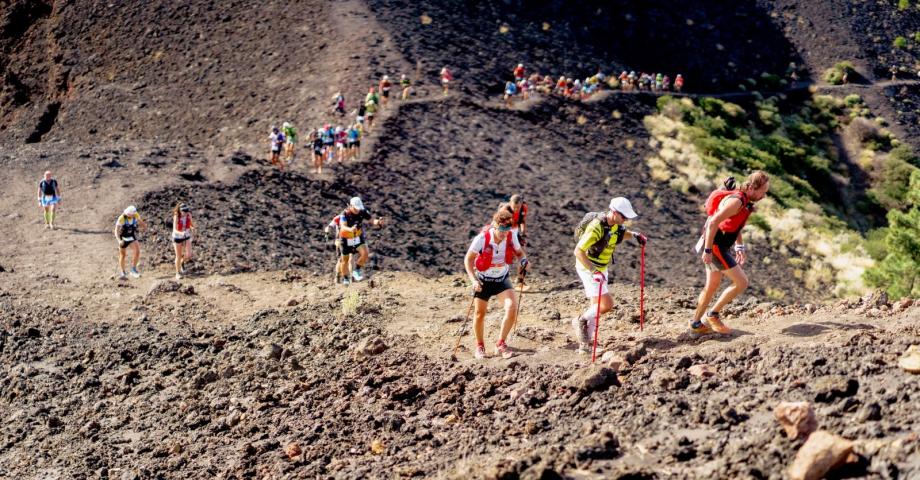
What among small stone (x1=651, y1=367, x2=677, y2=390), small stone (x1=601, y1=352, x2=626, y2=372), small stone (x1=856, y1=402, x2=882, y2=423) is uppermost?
small stone (x1=856, y1=402, x2=882, y2=423)

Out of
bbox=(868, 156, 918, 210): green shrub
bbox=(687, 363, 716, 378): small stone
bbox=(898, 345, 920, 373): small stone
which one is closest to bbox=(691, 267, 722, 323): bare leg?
bbox=(687, 363, 716, 378): small stone

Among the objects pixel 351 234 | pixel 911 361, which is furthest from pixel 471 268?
pixel 351 234

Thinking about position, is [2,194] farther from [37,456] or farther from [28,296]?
[37,456]

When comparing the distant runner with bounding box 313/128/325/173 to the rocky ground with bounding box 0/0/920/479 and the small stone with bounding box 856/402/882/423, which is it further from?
the small stone with bounding box 856/402/882/423

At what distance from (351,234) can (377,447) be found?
27.0ft

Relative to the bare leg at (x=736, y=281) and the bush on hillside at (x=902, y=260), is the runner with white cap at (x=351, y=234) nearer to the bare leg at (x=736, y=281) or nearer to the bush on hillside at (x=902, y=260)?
the bare leg at (x=736, y=281)

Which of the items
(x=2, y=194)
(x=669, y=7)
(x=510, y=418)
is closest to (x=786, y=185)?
(x=669, y=7)

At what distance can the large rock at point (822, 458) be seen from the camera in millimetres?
5551

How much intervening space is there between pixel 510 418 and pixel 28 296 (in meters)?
10.8

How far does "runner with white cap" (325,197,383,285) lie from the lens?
53.2ft

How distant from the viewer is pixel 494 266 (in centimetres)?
1024

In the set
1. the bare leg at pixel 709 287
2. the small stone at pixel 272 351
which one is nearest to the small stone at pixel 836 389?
the bare leg at pixel 709 287

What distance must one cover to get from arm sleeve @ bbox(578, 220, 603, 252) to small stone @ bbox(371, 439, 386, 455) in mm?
2969

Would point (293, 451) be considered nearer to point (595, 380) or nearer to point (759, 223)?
point (595, 380)
